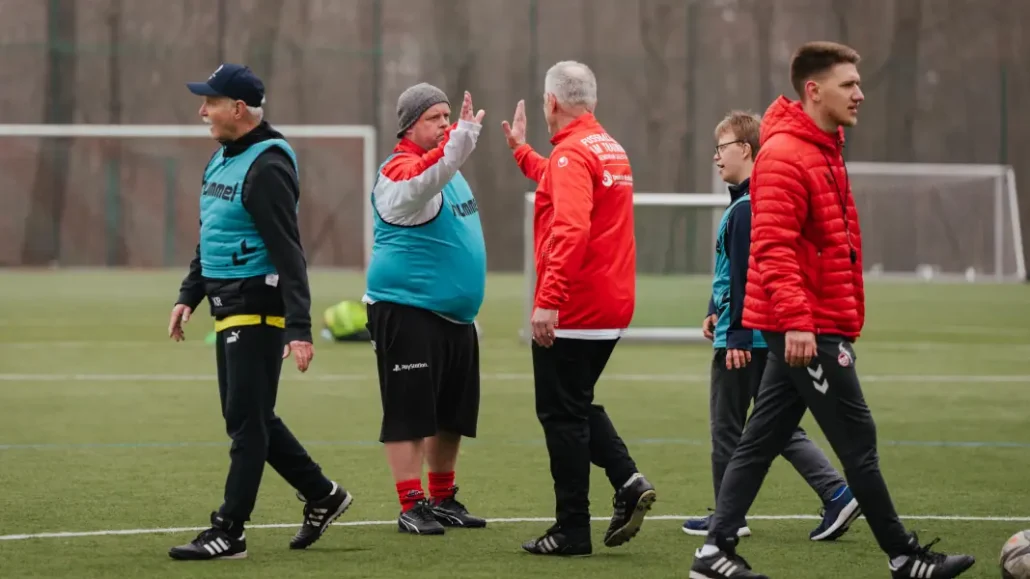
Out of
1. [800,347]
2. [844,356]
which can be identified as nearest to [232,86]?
[800,347]

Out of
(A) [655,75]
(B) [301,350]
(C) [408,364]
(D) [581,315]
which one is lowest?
(C) [408,364]

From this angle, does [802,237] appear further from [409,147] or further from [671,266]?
[671,266]

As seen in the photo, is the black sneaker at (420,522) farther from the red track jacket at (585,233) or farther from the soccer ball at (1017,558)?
the soccer ball at (1017,558)

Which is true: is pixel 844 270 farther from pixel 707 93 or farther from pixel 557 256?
pixel 707 93

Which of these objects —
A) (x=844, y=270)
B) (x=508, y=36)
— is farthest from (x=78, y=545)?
(x=508, y=36)

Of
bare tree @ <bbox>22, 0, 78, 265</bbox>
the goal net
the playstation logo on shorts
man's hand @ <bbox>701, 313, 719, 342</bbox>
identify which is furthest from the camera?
bare tree @ <bbox>22, 0, 78, 265</bbox>

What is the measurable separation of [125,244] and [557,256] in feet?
82.6

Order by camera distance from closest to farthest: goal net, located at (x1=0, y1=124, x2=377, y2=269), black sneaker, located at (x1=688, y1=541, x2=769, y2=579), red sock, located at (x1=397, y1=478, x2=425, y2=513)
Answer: black sneaker, located at (x1=688, y1=541, x2=769, y2=579) < red sock, located at (x1=397, y1=478, x2=425, y2=513) < goal net, located at (x1=0, y1=124, x2=377, y2=269)

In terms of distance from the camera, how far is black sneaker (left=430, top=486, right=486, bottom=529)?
7.03 m

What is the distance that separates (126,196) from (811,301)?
1038 inches

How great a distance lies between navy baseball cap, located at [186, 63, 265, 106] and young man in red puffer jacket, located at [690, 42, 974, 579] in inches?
76.4

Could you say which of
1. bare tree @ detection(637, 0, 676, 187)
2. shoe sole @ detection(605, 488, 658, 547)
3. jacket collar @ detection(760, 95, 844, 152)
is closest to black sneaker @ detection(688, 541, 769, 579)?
shoe sole @ detection(605, 488, 658, 547)

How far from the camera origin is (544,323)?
19.9ft

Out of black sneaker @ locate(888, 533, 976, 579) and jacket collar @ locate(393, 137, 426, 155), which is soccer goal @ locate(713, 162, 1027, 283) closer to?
jacket collar @ locate(393, 137, 426, 155)
